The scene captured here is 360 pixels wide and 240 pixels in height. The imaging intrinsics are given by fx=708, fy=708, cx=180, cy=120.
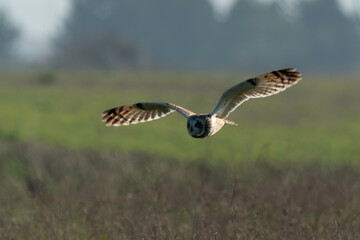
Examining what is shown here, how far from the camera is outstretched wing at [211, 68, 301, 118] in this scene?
743 cm

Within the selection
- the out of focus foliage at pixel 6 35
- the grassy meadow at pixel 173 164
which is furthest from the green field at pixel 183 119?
the out of focus foliage at pixel 6 35

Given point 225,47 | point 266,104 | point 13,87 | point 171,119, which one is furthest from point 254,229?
point 225,47

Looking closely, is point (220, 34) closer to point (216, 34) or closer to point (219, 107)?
point (216, 34)

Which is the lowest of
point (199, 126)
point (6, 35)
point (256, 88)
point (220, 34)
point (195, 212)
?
point (195, 212)

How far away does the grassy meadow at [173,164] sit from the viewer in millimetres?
7289

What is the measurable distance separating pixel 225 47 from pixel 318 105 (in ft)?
259

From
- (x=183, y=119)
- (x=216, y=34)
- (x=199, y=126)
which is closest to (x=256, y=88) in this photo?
(x=199, y=126)

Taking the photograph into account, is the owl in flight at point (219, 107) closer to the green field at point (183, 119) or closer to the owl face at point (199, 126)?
the owl face at point (199, 126)

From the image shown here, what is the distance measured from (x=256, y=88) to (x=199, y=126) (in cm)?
119

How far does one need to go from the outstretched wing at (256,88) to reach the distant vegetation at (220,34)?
284ft

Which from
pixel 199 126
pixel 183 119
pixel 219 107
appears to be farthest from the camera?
pixel 183 119

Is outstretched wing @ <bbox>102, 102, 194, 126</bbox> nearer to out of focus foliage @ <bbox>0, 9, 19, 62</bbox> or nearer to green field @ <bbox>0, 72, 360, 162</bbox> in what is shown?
green field @ <bbox>0, 72, 360, 162</bbox>

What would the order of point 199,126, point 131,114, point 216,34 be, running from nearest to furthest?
point 199,126, point 131,114, point 216,34

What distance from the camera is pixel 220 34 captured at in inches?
4309
